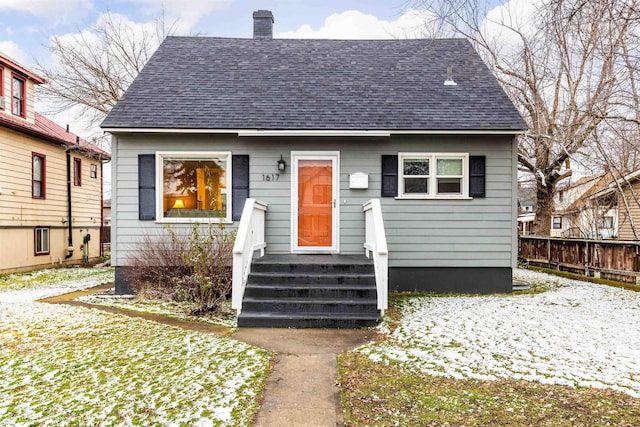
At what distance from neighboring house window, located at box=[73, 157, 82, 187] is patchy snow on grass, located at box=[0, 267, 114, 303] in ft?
12.6

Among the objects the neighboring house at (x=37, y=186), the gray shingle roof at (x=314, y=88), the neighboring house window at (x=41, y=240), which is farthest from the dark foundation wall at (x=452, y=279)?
the neighboring house window at (x=41, y=240)

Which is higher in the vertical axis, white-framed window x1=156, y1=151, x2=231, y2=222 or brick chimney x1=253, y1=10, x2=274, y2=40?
brick chimney x1=253, y1=10, x2=274, y2=40

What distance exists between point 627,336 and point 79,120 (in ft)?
55.5

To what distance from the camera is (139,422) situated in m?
3.03

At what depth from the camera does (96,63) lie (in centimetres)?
1481

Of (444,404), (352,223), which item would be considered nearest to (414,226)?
(352,223)

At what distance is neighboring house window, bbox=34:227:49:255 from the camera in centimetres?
1297

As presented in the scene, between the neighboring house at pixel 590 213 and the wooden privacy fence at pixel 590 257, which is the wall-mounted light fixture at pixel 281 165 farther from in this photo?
the neighboring house at pixel 590 213

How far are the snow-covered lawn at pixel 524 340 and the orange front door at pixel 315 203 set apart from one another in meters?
2.16

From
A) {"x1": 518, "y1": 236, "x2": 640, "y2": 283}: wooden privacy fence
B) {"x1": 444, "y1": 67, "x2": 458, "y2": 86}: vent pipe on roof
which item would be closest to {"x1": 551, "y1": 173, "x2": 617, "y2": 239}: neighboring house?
{"x1": 518, "y1": 236, "x2": 640, "y2": 283}: wooden privacy fence

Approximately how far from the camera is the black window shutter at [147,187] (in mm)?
8234

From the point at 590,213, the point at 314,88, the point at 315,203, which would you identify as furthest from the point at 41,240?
the point at 590,213

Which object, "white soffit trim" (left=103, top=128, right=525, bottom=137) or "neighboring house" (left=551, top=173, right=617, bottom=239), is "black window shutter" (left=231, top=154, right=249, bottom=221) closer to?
A: "white soffit trim" (left=103, top=128, right=525, bottom=137)

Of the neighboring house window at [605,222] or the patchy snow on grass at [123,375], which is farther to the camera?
the neighboring house window at [605,222]
